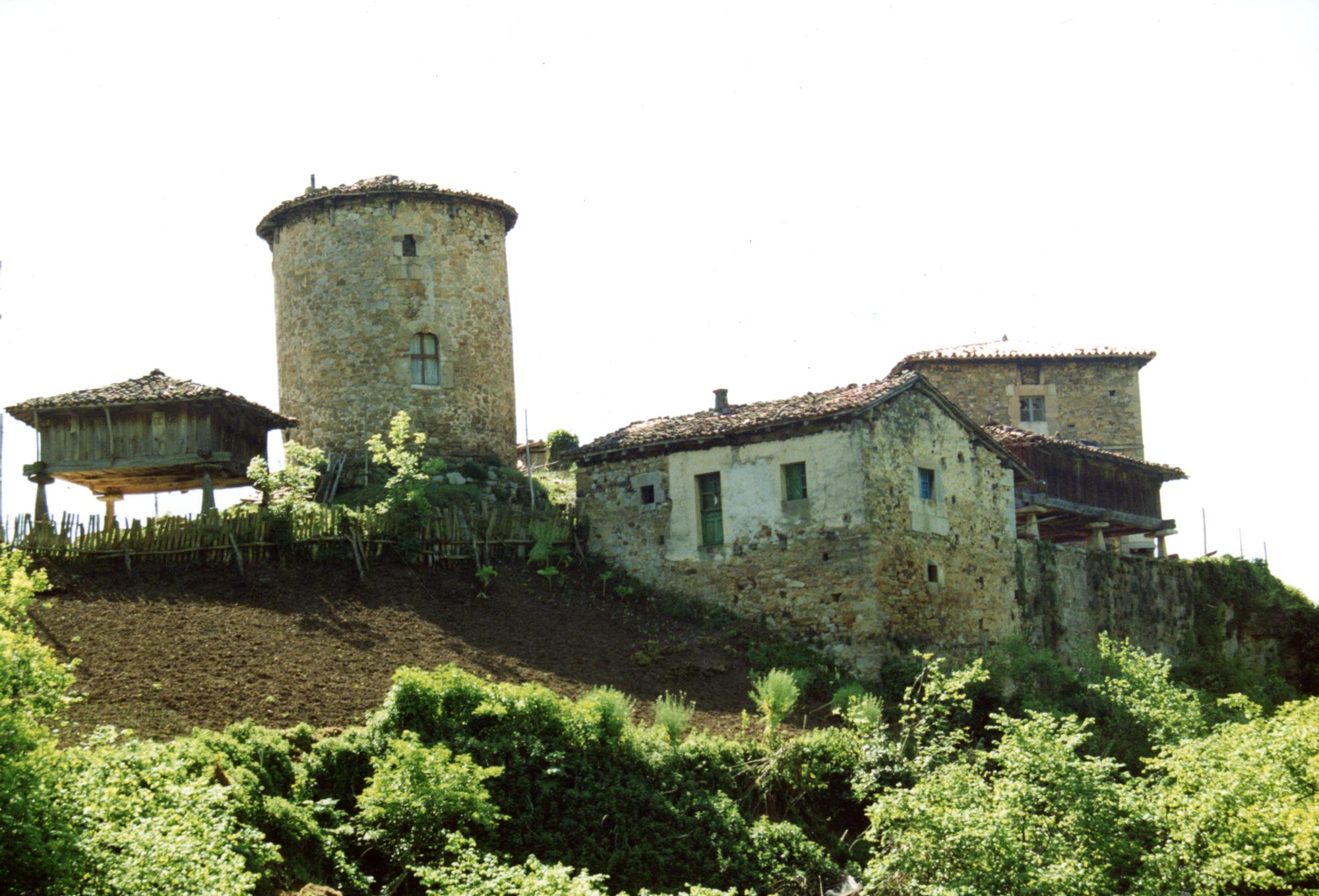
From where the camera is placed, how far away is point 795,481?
27.3 meters

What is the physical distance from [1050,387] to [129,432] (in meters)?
25.0

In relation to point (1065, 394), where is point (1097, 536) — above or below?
below

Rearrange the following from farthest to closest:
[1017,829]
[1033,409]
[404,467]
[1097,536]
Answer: [1033,409], [1097,536], [404,467], [1017,829]

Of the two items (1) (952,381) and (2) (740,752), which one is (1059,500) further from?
(2) (740,752)

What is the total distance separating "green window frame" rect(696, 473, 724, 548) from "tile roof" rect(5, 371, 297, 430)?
8.83 metres

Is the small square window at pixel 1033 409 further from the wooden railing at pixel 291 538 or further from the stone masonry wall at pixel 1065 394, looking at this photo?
the wooden railing at pixel 291 538

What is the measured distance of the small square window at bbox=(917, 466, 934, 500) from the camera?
2817cm

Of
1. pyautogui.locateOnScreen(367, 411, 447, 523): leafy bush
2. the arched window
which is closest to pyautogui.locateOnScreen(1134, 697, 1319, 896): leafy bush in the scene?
pyautogui.locateOnScreen(367, 411, 447, 523): leafy bush

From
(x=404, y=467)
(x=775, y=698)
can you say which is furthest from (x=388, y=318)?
(x=775, y=698)

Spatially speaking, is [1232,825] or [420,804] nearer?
[420,804]

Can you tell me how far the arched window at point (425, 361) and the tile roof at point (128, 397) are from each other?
5.36 m

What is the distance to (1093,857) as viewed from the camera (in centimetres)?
1833

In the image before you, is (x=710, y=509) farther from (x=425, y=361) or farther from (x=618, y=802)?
(x=618, y=802)

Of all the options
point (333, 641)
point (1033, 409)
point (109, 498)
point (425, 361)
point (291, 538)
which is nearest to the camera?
point (333, 641)
